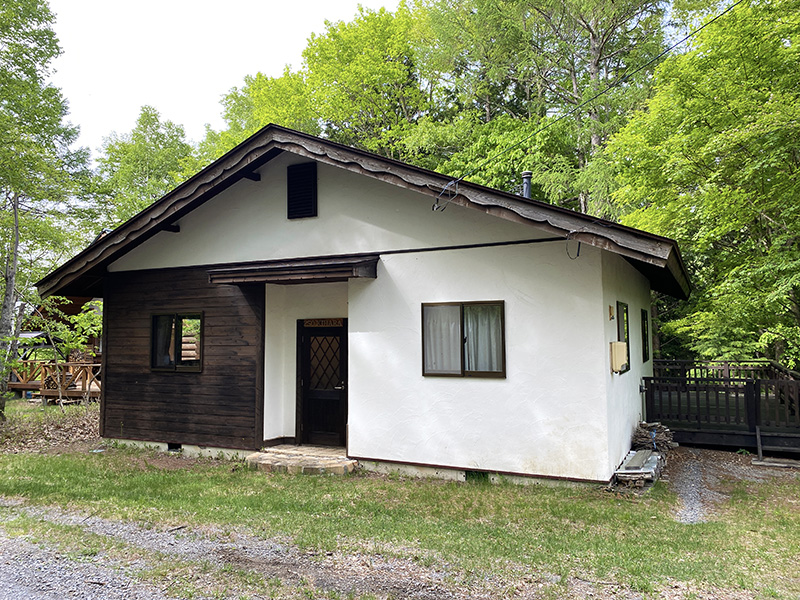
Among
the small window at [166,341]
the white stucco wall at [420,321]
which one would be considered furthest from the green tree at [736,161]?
the small window at [166,341]

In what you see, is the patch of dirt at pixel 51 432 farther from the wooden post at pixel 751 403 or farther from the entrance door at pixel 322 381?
the wooden post at pixel 751 403

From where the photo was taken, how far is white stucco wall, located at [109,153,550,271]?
8005mm

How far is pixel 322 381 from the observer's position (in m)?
9.86

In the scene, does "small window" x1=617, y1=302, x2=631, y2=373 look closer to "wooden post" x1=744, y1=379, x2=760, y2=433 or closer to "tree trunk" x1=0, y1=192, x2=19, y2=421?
"wooden post" x1=744, y1=379, x2=760, y2=433

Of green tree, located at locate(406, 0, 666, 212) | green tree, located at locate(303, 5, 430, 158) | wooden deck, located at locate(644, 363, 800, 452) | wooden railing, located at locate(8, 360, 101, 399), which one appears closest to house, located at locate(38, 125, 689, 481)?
wooden deck, located at locate(644, 363, 800, 452)

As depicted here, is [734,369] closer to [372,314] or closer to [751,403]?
[751,403]

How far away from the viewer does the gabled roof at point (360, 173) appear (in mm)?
6297

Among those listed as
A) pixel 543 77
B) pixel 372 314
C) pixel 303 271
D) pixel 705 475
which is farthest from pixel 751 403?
pixel 543 77

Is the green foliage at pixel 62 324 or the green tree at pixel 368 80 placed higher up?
the green tree at pixel 368 80

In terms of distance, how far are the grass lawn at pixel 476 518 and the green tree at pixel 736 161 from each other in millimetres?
4576

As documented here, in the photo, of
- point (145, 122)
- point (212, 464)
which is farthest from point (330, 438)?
point (145, 122)

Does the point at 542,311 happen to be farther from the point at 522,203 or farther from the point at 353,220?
the point at 353,220

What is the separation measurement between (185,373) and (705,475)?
345 inches

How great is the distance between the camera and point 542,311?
7.36 meters
